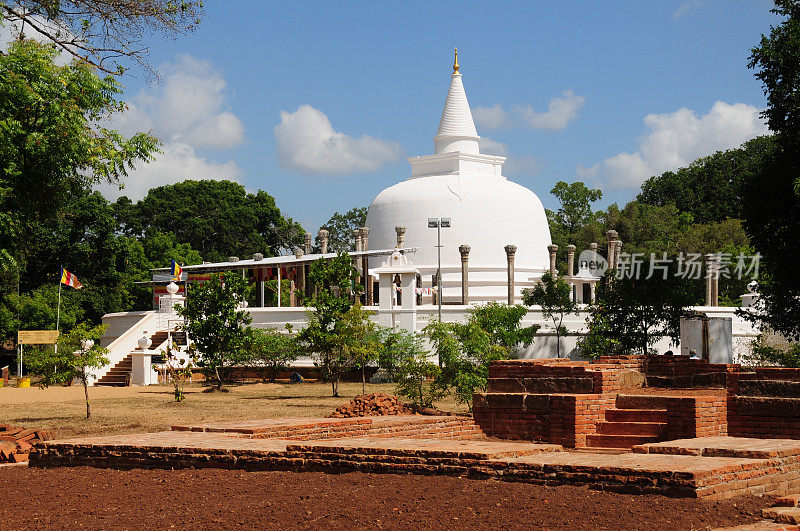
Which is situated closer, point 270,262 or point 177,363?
point 177,363

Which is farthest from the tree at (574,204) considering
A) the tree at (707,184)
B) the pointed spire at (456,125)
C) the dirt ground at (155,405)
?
the dirt ground at (155,405)

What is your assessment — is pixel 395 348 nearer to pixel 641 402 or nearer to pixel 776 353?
pixel 776 353

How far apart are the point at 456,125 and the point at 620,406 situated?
3316cm

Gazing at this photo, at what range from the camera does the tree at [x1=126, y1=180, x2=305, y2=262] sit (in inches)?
2477

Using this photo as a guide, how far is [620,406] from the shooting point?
475 inches

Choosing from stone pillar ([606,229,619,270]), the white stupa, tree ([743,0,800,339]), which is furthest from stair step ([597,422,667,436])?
stone pillar ([606,229,619,270])

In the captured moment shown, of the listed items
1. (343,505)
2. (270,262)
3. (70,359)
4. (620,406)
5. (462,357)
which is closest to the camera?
(343,505)

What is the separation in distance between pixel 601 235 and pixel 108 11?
43.4 m

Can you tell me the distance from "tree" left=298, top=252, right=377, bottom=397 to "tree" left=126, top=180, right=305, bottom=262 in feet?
129

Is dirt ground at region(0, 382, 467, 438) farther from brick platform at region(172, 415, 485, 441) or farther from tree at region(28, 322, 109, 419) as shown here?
brick platform at region(172, 415, 485, 441)

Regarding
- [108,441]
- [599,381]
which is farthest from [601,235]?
[108,441]

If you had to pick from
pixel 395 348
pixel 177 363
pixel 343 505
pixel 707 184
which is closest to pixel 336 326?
pixel 395 348

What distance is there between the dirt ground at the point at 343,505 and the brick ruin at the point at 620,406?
3.91 m

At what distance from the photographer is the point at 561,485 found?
754 cm
